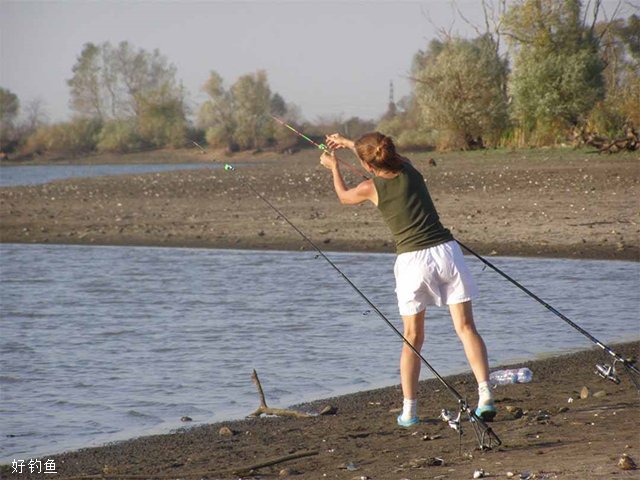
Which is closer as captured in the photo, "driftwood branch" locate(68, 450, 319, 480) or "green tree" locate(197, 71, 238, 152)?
"driftwood branch" locate(68, 450, 319, 480)

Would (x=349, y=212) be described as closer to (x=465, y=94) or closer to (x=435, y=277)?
(x=435, y=277)

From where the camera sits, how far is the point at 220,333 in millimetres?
10438

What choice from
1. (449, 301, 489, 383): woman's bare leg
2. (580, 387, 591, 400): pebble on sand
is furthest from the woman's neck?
(580, 387, 591, 400): pebble on sand

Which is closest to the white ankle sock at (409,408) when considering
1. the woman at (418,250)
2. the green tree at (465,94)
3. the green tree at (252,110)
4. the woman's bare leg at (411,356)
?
the woman's bare leg at (411,356)

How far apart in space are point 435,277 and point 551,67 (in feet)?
102

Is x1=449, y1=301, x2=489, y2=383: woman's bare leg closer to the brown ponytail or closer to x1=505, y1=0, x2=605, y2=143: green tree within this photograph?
the brown ponytail

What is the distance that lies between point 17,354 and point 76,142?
6160 centimetres

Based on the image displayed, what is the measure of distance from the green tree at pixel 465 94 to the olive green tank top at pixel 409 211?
3270 cm

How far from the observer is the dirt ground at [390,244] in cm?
569

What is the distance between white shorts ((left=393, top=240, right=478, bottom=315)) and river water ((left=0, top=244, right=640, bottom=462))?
1.73 m

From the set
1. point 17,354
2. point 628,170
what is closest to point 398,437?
point 17,354

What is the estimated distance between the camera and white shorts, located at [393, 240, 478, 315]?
6.18 meters

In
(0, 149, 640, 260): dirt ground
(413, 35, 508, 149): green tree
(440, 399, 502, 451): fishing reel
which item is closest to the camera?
(440, 399, 502, 451): fishing reel

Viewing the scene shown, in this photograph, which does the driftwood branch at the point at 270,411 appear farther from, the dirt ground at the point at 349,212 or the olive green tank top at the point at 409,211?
the dirt ground at the point at 349,212
